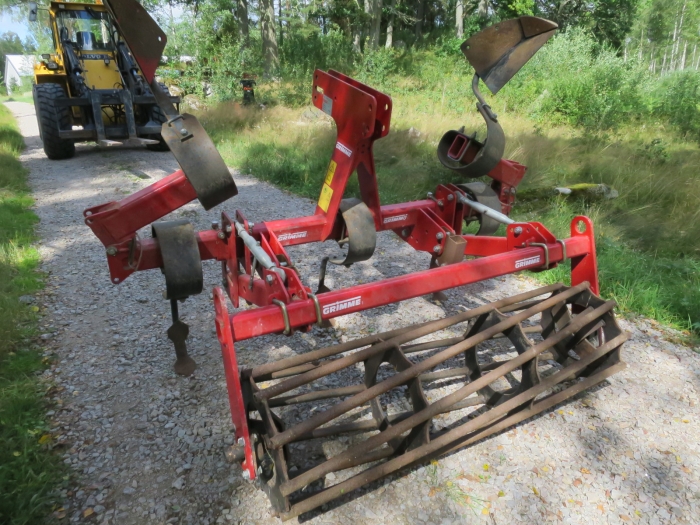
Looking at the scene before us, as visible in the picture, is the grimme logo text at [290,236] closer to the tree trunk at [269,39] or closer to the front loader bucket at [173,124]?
the front loader bucket at [173,124]

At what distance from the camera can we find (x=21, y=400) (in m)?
2.70

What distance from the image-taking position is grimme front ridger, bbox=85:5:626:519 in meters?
2.10

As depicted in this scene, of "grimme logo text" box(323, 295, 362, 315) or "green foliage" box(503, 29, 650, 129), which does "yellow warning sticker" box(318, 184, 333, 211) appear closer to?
"grimme logo text" box(323, 295, 362, 315)

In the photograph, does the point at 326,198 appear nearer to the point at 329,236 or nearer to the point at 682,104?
the point at 329,236

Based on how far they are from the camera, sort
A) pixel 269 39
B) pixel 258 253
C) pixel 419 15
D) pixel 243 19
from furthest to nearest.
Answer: pixel 419 15 → pixel 243 19 → pixel 269 39 → pixel 258 253

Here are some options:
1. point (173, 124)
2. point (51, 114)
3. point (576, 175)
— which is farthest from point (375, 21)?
point (173, 124)

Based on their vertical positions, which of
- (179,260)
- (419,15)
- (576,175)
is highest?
(419,15)

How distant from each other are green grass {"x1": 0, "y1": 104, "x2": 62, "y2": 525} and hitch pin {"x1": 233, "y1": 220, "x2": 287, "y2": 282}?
145cm

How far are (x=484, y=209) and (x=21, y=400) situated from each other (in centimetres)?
324

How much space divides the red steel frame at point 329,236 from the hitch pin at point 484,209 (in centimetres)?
25

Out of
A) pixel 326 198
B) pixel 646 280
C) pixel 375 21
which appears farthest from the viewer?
pixel 375 21

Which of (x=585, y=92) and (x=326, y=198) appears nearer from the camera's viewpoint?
(x=326, y=198)

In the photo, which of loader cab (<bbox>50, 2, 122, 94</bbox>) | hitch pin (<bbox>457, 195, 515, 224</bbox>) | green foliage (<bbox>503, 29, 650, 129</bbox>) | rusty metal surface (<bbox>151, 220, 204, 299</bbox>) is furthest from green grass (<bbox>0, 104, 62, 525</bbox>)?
green foliage (<bbox>503, 29, 650, 129</bbox>)

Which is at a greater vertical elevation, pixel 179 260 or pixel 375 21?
pixel 375 21
